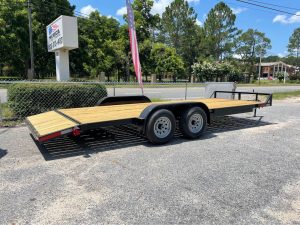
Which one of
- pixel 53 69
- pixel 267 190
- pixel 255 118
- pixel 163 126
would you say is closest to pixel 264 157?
pixel 267 190

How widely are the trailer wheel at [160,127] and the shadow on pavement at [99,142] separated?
22 cm

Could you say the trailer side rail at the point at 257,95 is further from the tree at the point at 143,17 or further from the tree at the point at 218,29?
the tree at the point at 218,29

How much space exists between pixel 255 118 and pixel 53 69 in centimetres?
2952

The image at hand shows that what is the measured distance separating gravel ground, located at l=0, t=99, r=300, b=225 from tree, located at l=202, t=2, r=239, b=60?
6100cm

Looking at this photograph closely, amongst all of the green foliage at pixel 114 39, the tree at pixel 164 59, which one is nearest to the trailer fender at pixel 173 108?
the green foliage at pixel 114 39

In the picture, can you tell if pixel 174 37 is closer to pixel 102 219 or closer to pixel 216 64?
pixel 216 64

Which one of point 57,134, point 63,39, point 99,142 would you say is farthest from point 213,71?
point 57,134

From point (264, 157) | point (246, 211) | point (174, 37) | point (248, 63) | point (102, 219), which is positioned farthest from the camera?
point (248, 63)

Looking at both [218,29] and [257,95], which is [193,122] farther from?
[218,29]

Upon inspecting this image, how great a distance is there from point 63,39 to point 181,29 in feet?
176

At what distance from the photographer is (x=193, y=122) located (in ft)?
20.9

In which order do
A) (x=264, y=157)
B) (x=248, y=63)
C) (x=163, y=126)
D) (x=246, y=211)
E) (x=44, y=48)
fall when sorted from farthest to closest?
(x=248, y=63) → (x=44, y=48) → (x=163, y=126) → (x=264, y=157) → (x=246, y=211)

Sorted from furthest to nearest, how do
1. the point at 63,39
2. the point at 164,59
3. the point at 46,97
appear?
the point at 164,59 → the point at 63,39 → the point at 46,97

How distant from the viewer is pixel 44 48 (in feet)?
102
